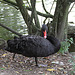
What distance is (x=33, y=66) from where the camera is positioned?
3617 mm

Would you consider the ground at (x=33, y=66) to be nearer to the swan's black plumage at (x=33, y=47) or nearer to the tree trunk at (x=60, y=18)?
the swan's black plumage at (x=33, y=47)

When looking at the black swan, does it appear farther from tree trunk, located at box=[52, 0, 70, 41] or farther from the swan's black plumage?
tree trunk, located at box=[52, 0, 70, 41]

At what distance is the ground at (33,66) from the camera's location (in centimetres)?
315

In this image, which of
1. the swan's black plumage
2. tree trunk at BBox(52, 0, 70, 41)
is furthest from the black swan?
tree trunk at BBox(52, 0, 70, 41)

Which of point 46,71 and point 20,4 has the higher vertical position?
point 20,4

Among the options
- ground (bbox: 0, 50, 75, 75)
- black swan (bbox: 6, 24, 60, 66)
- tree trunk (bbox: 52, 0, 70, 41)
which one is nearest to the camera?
ground (bbox: 0, 50, 75, 75)

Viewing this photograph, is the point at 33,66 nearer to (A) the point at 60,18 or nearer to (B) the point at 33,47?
(B) the point at 33,47

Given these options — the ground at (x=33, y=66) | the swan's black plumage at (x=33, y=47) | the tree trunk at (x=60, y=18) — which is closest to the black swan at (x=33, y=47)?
the swan's black plumage at (x=33, y=47)

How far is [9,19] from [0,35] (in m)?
1.81

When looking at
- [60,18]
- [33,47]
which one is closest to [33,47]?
[33,47]

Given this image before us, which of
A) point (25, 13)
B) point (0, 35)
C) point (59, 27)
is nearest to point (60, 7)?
point (59, 27)

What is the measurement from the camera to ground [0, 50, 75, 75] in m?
3.15

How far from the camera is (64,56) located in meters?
4.34

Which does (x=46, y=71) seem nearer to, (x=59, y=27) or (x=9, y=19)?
(x=59, y=27)
